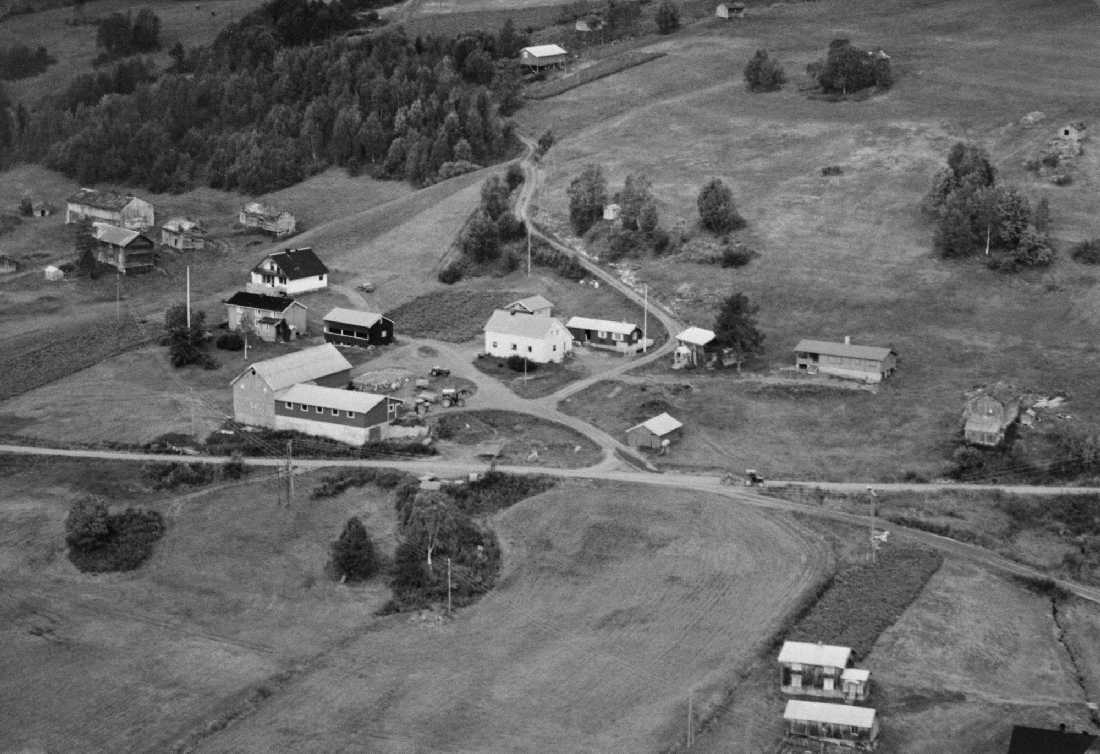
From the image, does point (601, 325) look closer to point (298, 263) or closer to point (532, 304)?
point (532, 304)

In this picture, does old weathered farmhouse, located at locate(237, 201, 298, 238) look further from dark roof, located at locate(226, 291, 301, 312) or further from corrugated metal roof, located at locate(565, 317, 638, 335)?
corrugated metal roof, located at locate(565, 317, 638, 335)

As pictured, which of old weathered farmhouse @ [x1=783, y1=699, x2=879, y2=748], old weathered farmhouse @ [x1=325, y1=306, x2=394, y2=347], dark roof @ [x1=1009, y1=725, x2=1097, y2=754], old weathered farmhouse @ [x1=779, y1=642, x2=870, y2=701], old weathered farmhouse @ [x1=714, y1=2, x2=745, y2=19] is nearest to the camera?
dark roof @ [x1=1009, y1=725, x2=1097, y2=754]

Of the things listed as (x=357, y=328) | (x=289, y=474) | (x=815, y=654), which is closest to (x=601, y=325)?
(x=357, y=328)

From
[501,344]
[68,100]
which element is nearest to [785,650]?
[501,344]

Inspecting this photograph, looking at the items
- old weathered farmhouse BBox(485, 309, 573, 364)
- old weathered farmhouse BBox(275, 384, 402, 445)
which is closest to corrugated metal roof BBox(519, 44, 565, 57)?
old weathered farmhouse BBox(485, 309, 573, 364)

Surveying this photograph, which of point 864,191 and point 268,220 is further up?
Result: point 864,191

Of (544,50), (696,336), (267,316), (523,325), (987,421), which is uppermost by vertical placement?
(544,50)

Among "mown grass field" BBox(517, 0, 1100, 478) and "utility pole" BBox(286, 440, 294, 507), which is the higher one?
"mown grass field" BBox(517, 0, 1100, 478)

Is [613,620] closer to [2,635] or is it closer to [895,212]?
[2,635]
